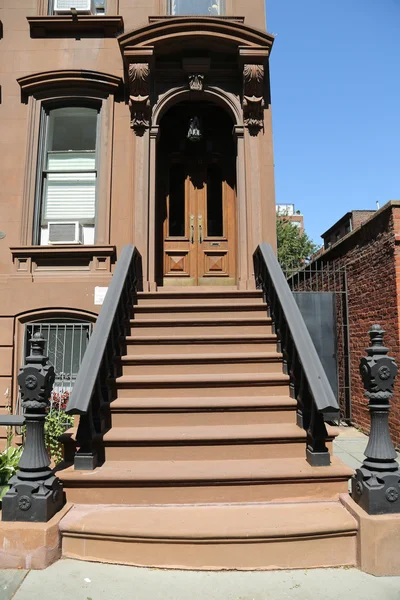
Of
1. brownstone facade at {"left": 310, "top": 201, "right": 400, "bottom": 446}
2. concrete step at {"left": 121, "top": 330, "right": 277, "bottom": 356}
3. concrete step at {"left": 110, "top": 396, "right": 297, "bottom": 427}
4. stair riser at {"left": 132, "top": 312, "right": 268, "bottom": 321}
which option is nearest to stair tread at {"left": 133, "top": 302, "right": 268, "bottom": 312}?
stair riser at {"left": 132, "top": 312, "right": 268, "bottom": 321}

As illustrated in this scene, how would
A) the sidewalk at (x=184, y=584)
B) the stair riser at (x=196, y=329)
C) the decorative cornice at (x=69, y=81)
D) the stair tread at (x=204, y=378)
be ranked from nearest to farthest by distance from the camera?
the sidewalk at (x=184, y=584), the stair tread at (x=204, y=378), the stair riser at (x=196, y=329), the decorative cornice at (x=69, y=81)

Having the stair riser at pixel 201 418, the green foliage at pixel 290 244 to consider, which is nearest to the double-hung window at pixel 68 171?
the stair riser at pixel 201 418

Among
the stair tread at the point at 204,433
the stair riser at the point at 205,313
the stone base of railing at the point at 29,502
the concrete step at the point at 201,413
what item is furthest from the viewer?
the stair riser at the point at 205,313

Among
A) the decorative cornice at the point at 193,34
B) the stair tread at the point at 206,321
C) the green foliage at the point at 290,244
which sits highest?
the green foliage at the point at 290,244

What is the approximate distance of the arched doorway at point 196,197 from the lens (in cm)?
726

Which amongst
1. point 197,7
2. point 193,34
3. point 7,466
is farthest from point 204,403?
point 197,7

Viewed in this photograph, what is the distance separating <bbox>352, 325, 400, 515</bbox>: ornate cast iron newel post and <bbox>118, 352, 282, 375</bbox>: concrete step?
4.72ft

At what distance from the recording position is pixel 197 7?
24.9ft

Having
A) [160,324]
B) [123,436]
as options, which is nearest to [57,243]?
[160,324]

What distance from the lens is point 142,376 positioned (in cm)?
462

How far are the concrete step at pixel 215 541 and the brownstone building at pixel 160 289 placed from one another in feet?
0.05

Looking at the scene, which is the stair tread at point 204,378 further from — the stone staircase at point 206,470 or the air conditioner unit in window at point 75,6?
the air conditioner unit in window at point 75,6

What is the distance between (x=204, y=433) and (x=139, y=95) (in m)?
5.37

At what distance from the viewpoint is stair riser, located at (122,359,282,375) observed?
473 cm
